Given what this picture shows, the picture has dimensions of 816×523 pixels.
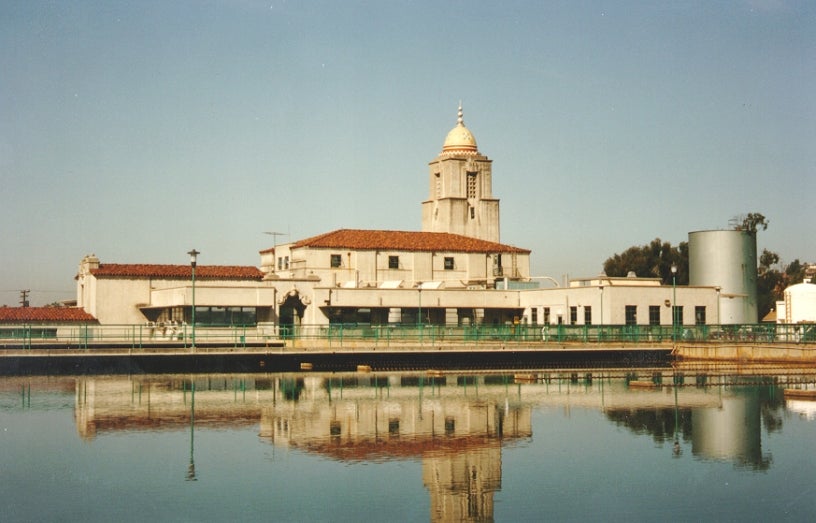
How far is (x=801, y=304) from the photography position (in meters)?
64.1

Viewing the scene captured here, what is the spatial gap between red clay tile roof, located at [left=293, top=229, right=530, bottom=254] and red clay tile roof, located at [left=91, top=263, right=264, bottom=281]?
4846 millimetres

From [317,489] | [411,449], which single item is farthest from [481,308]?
[317,489]

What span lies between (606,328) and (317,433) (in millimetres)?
28769

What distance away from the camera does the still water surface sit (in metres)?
19.5

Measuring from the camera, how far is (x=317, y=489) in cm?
2089

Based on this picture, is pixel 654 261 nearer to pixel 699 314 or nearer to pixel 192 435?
pixel 699 314

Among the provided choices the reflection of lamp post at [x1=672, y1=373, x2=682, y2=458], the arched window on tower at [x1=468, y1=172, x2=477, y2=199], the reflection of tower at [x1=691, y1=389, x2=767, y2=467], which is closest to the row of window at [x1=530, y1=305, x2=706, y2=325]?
the reflection of lamp post at [x1=672, y1=373, x2=682, y2=458]

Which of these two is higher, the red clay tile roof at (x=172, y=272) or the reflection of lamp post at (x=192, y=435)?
the red clay tile roof at (x=172, y=272)

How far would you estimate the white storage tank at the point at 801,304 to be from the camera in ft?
209

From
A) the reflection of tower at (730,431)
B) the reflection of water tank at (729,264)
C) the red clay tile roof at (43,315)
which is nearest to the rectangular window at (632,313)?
the reflection of water tank at (729,264)

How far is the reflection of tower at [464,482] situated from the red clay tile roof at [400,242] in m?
49.1

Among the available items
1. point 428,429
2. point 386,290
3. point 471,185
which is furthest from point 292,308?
point 428,429

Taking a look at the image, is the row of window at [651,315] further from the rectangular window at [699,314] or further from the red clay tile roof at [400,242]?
the red clay tile roof at [400,242]

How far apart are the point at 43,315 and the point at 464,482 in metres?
51.8
